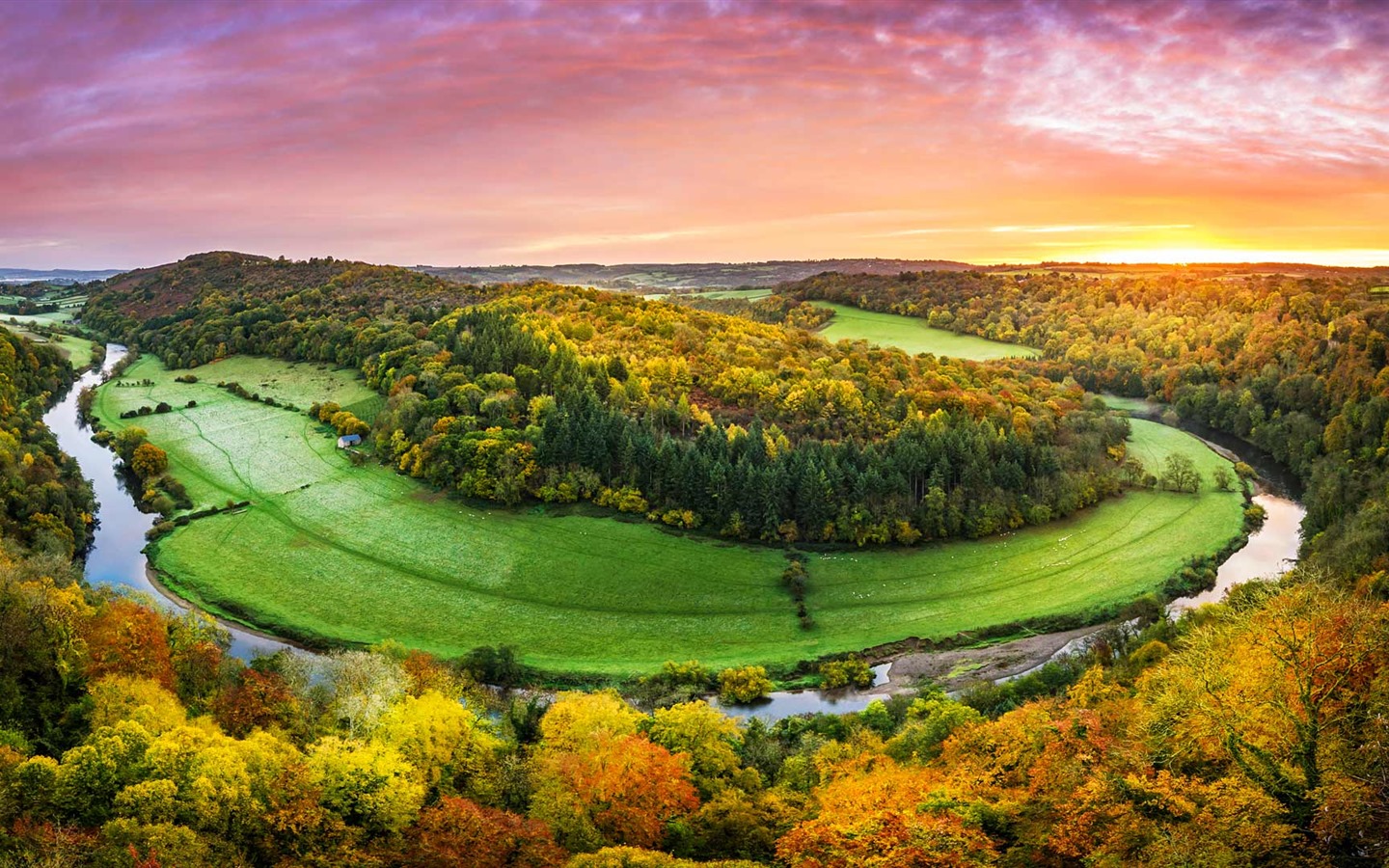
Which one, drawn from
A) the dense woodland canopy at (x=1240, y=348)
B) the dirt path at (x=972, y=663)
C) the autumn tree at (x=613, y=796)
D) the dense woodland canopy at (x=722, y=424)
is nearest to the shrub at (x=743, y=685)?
the dirt path at (x=972, y=663)

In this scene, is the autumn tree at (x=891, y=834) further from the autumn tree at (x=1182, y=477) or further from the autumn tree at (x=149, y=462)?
the autumn tree at (x=149, y=462)

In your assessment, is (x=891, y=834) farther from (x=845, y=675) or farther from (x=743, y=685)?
(x=845, y=675)

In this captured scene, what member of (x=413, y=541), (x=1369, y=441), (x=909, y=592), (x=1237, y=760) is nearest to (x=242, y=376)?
(x=413, y=541)

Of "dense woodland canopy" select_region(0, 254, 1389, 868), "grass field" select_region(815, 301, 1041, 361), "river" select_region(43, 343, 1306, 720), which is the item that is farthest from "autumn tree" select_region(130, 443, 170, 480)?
"grass field" select_region(815, 301, 1041, 361)

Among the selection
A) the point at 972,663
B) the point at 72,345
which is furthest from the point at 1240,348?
the point at 72,345

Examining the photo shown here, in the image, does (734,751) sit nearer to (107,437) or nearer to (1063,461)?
(1063,461)

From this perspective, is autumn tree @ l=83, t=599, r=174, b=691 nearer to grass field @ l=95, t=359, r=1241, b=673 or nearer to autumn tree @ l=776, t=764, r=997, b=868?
grass field @ l=95, t=359, r=1241, b=673
